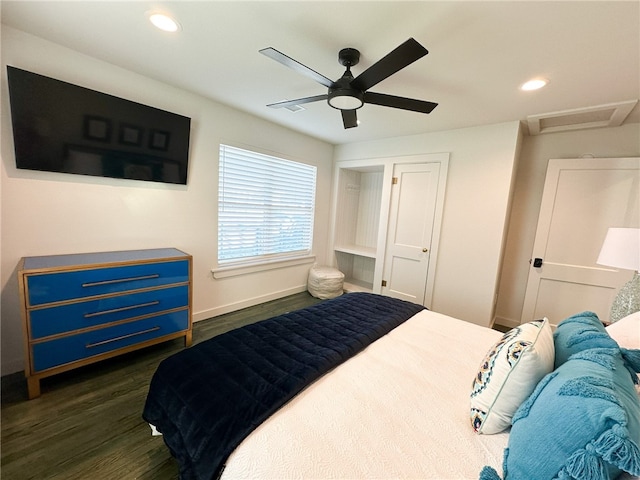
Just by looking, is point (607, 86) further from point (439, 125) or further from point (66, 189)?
point (66, 189)

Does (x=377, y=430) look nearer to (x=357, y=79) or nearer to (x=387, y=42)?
(x=357, y=79)

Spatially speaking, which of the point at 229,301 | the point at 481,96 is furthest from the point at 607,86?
the point at 229,301

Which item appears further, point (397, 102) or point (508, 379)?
point (397, 102)

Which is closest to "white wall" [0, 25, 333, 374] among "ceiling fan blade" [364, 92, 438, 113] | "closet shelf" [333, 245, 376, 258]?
"closet shelf" [333, 245, 376, 258]

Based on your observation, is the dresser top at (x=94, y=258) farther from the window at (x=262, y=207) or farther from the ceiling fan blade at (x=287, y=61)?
the ceiling fan blade at (x=287, y=61)

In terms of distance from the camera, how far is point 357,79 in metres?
1.63

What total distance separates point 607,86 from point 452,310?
2.54 meters

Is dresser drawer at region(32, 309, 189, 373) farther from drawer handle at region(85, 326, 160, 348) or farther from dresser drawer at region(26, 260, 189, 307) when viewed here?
dresser drawer at region(26, 260, 189, 307)

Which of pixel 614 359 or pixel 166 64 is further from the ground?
pixel 166 64

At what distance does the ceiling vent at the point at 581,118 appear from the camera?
2.33m

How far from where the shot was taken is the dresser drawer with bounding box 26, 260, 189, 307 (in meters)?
1.73

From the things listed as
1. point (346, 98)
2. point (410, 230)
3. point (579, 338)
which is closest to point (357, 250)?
point (410, 230)

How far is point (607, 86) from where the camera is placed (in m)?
2.01

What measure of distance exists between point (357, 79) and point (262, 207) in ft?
7.33
